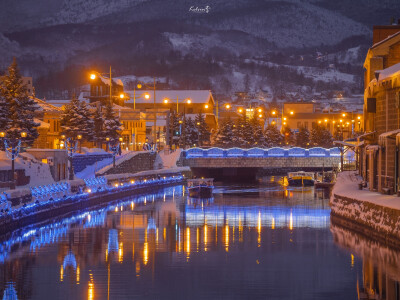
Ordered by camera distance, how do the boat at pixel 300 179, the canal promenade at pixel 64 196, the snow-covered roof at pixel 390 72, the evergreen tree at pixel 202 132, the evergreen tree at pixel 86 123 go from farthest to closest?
1. the evergreen tree at pixel 202 132
2. the boat at pixel 300 179
3. the evergreen tree at pixel 86 123
4. the snow-covered roof at pixel 390 72
5. the canal promenade at pixel 64 196

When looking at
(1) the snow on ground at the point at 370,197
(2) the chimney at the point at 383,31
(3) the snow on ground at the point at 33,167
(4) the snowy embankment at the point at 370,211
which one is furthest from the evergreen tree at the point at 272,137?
(4) the snowy embankment at the point at 370,211

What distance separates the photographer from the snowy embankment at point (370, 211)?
37906mm

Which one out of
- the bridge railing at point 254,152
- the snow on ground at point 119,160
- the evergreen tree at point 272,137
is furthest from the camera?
the evergreen tree at point 272,137

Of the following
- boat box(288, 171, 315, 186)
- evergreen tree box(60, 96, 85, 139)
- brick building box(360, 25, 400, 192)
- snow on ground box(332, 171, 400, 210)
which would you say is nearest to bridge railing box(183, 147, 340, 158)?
boat box(288, 171, 315, 186)

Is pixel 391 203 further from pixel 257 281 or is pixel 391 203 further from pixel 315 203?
pixel 315 203

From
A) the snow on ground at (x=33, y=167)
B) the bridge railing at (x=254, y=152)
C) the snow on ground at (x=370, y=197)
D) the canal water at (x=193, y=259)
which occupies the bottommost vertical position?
the canal water at (x=193, y=259)

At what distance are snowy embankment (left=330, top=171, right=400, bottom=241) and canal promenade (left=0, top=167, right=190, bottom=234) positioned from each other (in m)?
19.1

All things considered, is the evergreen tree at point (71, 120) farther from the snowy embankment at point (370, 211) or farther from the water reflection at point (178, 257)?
the snowy embankment at point (370, 211)

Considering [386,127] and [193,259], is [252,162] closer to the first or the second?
[386,127]

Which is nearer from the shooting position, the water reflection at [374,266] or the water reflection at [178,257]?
the water reflection at [374,266]

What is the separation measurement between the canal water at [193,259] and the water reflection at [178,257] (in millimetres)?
40

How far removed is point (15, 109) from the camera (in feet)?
253

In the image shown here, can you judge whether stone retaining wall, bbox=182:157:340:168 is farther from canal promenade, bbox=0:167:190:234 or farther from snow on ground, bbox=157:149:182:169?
canal promenade, bbox=0:167:190:234

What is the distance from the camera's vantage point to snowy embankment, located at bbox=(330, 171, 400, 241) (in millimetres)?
37906
